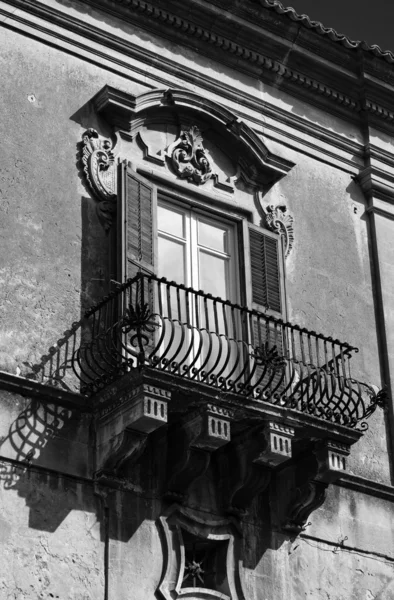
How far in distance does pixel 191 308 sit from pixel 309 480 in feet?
6.32

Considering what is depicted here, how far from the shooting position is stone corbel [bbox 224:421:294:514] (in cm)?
1275

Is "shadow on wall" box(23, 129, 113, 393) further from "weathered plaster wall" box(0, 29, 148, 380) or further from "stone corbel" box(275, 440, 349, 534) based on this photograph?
"stone corbel" box(275, 440, 349, 534)

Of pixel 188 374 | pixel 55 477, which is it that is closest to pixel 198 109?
pixel 188 374

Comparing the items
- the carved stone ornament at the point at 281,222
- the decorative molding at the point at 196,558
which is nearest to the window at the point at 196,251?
the carved stone ornament at the point at 281,222

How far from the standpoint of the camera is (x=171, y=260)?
13930 millimetres

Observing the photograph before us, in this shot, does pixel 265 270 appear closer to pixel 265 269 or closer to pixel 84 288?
pixel 265 269

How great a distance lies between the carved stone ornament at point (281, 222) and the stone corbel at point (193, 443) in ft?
9.56

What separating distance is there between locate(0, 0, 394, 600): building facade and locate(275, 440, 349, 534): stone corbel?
0.02 m

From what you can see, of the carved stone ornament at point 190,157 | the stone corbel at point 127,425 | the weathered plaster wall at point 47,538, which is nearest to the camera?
the weathered plaster wall at point 47,538

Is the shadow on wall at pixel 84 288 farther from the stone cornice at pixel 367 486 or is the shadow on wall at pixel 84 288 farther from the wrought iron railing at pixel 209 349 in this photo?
the stone cornice at pixel 367 486

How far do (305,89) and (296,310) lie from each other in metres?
2.83

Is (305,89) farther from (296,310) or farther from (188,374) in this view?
(188,374)

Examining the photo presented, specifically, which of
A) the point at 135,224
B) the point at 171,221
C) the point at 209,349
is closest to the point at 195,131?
the point at 171,221

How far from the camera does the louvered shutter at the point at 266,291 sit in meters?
13.5
